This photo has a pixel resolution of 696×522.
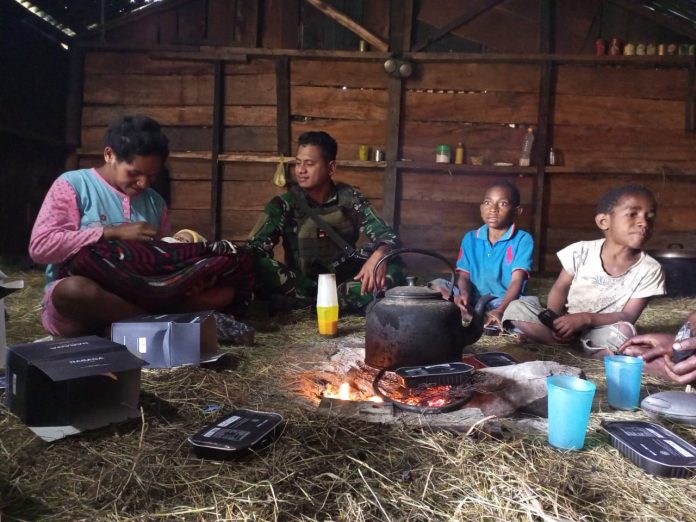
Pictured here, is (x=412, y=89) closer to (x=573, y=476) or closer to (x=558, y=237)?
(x=558, y=237)

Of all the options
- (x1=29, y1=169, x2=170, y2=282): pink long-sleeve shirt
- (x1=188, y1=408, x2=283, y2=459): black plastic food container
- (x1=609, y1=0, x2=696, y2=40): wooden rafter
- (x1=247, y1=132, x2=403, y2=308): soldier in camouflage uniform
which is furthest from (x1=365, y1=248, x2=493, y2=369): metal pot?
(x1=609, y1=0, x2=696, y2=40): wooden rafter

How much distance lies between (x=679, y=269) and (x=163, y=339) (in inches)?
181

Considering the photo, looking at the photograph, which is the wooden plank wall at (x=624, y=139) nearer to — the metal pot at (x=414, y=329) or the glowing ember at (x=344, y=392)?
the metal pot at (x=414, y=329)

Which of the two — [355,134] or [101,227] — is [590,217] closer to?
[355,134]

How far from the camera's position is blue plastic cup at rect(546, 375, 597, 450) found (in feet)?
4.79

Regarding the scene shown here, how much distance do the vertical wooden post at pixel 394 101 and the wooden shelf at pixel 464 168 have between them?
149 mm

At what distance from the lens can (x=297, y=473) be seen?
4.30 feet

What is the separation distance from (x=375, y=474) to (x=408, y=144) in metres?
5.39

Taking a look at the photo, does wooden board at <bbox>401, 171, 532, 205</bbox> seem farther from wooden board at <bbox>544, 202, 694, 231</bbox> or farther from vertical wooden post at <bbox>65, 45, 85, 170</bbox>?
vertical wooden post at <bbox>65, 45, 85, 170</bbox>

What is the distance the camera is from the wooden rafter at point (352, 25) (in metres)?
6.12

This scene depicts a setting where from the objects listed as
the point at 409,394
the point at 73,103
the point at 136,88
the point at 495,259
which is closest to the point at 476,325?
the point at 409,394

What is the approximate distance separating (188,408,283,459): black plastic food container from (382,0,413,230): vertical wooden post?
4838mm

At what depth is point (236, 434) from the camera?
1.46m

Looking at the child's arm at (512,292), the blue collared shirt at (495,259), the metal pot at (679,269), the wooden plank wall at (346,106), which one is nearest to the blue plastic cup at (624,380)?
the child's arm at (512,292)
